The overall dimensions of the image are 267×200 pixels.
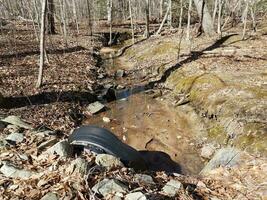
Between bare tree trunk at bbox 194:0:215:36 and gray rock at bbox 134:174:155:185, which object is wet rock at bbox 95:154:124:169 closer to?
gray rock at bbox 134:174:155:185

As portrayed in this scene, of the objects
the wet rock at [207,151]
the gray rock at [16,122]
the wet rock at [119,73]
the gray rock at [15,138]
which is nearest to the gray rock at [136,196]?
the gray rock at [15,138]

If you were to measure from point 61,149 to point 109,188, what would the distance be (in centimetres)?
154

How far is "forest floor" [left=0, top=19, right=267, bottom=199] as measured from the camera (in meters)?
6.04

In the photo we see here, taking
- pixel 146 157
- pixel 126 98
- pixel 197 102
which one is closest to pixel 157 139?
pixel 146 157

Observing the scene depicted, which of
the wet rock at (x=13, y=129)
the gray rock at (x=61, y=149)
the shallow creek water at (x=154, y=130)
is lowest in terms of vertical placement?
the shallow creek water at (x=154, y=130)

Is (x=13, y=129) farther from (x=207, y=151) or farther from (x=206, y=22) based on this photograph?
(x=206, y=22)

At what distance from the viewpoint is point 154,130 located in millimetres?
11328

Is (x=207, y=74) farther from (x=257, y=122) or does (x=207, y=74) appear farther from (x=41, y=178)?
(x=41, y=178)

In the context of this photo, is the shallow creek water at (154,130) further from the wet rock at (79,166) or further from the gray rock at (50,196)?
the gray rock at (50,196)

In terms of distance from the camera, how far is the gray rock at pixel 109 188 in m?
5.43

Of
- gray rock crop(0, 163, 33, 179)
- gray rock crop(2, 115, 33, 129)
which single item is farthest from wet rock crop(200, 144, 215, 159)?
gray rock crop(0, 163, 33, 179)

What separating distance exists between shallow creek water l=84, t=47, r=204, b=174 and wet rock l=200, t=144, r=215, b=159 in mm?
171

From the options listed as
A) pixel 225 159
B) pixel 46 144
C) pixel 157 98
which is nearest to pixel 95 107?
pixel 157 98

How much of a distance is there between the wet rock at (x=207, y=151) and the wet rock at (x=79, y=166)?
4428mm
